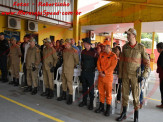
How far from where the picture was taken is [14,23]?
7.63m

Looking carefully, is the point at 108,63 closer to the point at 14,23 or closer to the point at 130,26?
the point at 14,23

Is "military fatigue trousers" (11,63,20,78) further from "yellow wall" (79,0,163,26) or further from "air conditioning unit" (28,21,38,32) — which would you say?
"yellow wall" (79,0,163,26)

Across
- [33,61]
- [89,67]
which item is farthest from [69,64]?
[33,61]

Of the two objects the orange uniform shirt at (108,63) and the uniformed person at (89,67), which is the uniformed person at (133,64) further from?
the uniformed person at (89,67)

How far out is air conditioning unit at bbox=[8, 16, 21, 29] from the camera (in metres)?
7.43

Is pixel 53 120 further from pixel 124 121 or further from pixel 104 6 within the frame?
pixel 104 6

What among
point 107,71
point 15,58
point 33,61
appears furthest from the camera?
point 15,58

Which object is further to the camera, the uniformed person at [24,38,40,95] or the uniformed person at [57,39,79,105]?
the uniformed person at [24,38,40,95]

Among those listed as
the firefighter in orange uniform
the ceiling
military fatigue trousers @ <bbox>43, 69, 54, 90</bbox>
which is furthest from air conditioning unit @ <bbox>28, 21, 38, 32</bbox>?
the firefighter in orange uniform

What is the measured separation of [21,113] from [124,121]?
234 cm

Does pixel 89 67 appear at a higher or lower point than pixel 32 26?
lower

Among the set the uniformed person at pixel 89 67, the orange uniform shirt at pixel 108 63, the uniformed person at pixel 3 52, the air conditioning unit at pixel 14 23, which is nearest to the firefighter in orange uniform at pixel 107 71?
the orange uniform shirt at pixel 108 63

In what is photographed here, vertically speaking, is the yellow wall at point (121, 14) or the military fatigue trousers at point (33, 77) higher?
the yellow wall at point (121, 14)

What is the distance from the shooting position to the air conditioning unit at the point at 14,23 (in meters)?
7.43
